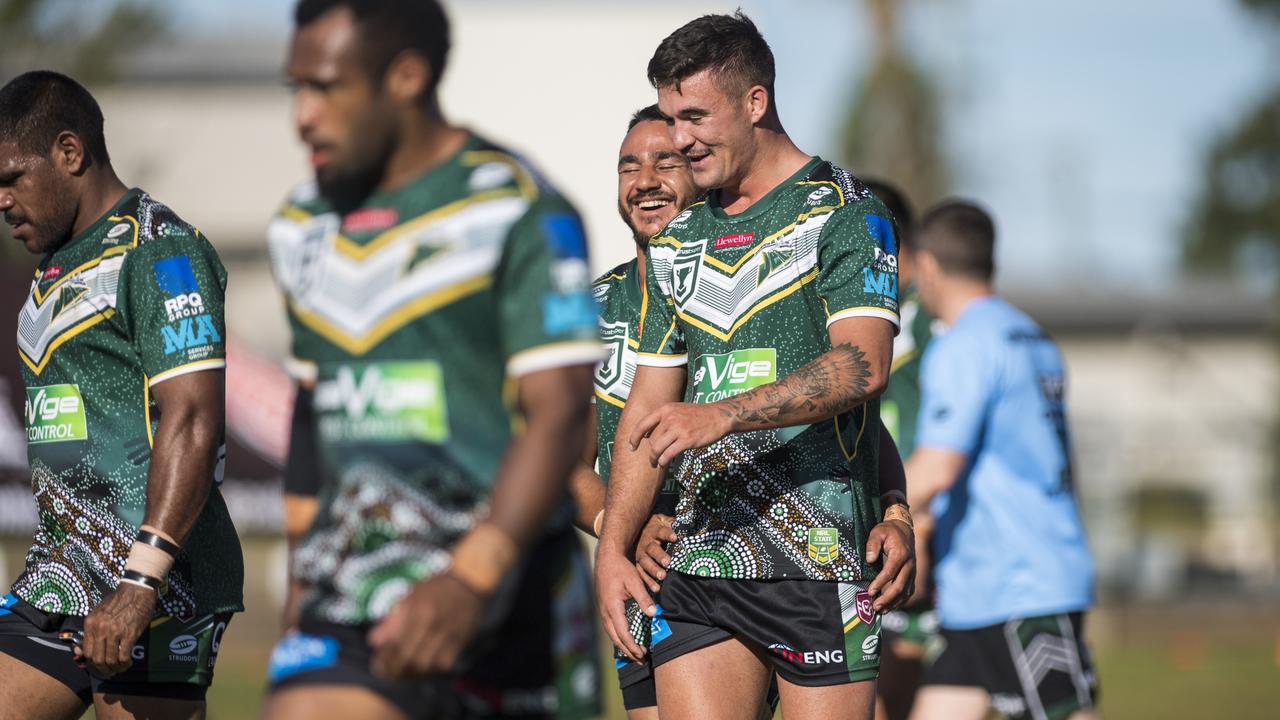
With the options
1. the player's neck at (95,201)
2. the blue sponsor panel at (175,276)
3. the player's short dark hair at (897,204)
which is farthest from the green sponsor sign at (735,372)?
the player's short dark hair at (897,204)

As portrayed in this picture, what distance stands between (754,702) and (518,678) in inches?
46.7

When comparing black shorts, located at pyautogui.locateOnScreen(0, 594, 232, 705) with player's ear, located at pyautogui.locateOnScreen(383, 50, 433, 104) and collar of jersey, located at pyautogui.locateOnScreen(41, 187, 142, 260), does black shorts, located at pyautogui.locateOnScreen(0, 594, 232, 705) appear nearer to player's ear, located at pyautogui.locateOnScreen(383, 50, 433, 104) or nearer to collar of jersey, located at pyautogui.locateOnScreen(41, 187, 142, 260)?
collar of jersey, located at pyautogui.locateOnScreen(41, 187, 142, 260)

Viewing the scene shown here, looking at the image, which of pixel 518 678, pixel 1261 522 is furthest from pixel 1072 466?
pixel 1261 522

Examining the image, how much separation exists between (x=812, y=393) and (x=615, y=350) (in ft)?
4.00

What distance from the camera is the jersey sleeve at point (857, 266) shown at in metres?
4.71

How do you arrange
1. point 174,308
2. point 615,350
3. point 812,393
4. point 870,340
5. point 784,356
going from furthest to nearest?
point 615,350
point 174,308
point 784,356
point 870,340
point 812,393

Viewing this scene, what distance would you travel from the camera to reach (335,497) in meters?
3.96

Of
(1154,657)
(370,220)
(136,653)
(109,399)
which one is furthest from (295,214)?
(1154,657)

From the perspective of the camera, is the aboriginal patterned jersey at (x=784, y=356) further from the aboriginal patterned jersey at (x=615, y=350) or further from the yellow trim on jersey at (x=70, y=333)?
the yellow trim on jersey at (x=70, y=333)

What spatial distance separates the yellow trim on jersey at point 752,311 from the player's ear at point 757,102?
52cm

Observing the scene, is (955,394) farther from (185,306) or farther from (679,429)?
(185,306)

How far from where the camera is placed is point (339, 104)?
3855mm

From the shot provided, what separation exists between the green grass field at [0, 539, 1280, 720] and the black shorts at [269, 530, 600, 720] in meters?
6.59

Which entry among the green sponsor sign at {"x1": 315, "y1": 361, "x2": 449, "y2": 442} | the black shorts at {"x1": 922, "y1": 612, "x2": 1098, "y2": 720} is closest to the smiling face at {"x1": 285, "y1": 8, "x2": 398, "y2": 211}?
the green sponsor sign at {"x1": 315, "y1": 361, "x2": 449, "y2": 442}
